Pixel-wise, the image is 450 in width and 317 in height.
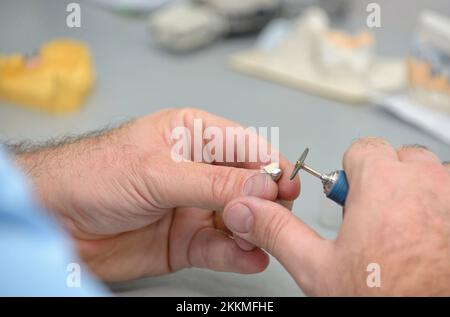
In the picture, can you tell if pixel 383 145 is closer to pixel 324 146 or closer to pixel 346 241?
pixel 346 241

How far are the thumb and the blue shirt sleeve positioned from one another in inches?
5.1

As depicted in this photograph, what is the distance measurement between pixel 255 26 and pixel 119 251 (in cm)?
68

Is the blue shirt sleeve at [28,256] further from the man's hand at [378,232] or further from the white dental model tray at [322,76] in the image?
the white dental model tray at [322,76]

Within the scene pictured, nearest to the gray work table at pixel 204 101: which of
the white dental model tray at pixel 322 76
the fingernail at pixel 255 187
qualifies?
the white dental model tray at pixel 322 76

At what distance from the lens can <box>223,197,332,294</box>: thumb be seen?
1.48 ft

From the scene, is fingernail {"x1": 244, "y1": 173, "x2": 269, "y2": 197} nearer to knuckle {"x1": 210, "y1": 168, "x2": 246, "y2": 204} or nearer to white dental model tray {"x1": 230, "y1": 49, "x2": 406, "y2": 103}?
knuckle {"x1": 210, "y1": 168, "x2": 246, "y2": 204}

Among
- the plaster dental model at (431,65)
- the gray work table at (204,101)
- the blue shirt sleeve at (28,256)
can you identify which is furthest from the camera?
the plaster dental model at (431,65)

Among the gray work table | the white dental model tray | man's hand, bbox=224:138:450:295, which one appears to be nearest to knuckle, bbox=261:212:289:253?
man's hand, bbox=224:138:450:295

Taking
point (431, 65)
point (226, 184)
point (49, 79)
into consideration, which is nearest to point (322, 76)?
point (431, 65)

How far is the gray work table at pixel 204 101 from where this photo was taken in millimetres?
631

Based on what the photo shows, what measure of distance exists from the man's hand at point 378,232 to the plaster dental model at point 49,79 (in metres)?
0.51

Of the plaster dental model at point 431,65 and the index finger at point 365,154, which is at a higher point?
the plaster dental model at point 431,65

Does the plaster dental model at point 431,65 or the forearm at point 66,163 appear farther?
the plaster dental model at point 431,65
